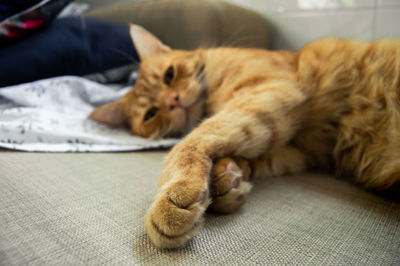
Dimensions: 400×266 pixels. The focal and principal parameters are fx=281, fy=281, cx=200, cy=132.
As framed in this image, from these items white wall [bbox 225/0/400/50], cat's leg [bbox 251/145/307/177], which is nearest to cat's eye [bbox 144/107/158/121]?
cat's leg [bbox 251/145/307/177]

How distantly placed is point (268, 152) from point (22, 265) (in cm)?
72

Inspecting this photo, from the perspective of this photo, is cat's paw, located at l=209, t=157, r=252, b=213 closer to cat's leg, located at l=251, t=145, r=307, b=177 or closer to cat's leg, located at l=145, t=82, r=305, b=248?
cat's leg, located at l=145, t=82, r=305, b=248

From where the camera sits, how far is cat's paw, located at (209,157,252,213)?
67 cm

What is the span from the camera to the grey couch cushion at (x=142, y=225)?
51 cm

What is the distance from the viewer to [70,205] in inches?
26.2

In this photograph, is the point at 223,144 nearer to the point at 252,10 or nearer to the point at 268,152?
the point at 268,152

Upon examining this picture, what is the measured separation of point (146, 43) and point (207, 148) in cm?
104

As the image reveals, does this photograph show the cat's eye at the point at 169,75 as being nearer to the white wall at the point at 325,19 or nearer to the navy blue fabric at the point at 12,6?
the white wall at the point at 325,19

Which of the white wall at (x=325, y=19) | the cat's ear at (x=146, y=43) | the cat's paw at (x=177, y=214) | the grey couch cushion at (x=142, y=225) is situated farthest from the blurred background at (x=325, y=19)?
the cat's paw at (x=177, y=214)

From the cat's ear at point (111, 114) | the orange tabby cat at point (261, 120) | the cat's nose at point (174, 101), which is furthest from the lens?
the cat's ear at point (111, 114)

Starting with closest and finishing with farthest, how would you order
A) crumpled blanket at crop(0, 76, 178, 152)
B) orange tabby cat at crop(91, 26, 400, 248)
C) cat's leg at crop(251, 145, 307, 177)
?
orange tabby cat at crop(91, 26, 400, 248) < cat's leg at crop(251, 145, 307, 177) < crumpled blanket at crop(0, 76, 178, 152)

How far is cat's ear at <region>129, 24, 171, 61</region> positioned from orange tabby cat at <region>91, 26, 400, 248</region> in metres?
0.15

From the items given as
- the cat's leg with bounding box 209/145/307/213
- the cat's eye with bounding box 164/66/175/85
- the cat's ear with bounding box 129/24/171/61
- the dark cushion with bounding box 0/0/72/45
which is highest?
the dark cushion with bounding box 0/0/72/45

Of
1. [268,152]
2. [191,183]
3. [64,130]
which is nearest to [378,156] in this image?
[268,152]
